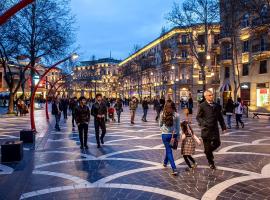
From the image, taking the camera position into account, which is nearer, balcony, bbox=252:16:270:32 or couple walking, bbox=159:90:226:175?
couple walking, bbox=159:90:226:175

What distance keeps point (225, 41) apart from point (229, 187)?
1513 inches

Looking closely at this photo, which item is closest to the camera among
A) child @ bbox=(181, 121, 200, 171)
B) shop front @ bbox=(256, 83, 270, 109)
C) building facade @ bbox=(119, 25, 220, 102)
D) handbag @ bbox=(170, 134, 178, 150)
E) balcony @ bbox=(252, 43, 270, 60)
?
handbag @ bbox=(170, 134, 178, 150)

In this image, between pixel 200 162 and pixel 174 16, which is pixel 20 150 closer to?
pixel 200 162

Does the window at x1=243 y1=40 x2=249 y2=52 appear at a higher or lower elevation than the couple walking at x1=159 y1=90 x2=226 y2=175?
higher

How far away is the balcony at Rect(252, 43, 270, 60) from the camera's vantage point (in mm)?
33469

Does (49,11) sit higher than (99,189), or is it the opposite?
(49,11)

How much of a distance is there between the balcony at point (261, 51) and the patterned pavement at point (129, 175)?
25783 mm

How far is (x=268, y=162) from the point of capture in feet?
27.1

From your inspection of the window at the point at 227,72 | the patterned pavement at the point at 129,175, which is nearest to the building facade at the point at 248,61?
the window at the point at 227,72

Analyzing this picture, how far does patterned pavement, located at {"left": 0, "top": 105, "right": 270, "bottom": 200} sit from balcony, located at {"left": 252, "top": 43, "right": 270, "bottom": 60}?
1015 inches

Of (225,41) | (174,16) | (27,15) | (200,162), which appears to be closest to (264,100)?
(225,41)

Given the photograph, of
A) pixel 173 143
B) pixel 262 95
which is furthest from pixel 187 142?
pixel 262 95

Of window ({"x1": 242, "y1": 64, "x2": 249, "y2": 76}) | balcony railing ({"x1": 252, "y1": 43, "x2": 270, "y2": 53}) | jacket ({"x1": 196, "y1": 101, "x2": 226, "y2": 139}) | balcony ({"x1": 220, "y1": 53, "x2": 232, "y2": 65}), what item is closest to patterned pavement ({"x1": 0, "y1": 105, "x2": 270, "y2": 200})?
jacket ({"x1": 196, "y1": 101, "x2": 226, "y2": 139})

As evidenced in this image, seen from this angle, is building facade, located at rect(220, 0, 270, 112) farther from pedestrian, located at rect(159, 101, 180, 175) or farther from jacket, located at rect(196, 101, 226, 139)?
pedestrian, located at rect(159, 101, 180, 175)
